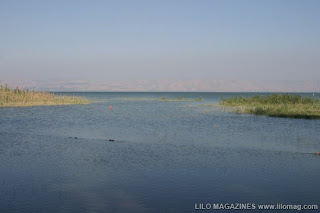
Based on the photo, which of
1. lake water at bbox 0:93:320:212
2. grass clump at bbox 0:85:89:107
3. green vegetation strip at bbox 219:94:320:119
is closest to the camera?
lake water at bbox 0:93:320:212

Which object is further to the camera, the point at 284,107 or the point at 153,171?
the point at 284,107

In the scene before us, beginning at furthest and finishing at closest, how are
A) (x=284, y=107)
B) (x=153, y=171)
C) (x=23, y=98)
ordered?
1. (x=23, y=98)
2. (x=284, y=107)
3. (x=153, y=171)

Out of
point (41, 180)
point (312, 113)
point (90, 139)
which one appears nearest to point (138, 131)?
point (90, 139)

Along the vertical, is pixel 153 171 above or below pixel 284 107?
below

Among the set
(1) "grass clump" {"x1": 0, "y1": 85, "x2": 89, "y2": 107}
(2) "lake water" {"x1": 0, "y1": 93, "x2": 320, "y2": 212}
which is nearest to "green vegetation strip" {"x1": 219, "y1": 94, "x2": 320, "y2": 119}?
(2) "lake water" {"x1": 0, "y1": 93, "x2": 320, "y2": 212}

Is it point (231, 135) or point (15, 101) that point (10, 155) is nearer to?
point (231, 135)

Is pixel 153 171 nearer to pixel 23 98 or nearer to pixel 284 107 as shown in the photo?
pixel 284 107

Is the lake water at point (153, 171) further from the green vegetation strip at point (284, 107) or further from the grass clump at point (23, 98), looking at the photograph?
the grass clump at point (23, 98)

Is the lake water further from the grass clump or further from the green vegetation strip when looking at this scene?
the grass clump

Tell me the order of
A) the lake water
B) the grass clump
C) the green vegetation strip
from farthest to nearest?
the grass clump, the green vegetation strip, the lake water

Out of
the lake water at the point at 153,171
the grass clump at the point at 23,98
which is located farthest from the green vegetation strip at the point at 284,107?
the grass clump at the point at 23,98

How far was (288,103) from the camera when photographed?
191 ft

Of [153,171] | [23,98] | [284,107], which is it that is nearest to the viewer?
[153,171]

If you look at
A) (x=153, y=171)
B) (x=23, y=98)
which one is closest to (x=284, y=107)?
(x=153, y=171)
